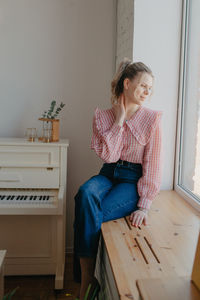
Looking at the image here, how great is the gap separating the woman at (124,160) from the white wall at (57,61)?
0.86 meters

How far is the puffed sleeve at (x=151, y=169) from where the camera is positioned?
176 centimetres

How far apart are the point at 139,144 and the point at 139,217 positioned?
43cm

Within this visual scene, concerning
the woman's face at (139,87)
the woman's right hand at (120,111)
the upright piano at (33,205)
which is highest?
the woman's face at (139,87)

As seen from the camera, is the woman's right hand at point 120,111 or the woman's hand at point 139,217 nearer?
the woman's hand at point 139,217

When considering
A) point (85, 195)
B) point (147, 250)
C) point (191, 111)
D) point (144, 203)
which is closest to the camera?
point (147, 250)

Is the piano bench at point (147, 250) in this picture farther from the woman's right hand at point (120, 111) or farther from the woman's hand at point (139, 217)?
the woman's right hand at point (120, 111)

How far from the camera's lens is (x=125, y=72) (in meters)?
1.80

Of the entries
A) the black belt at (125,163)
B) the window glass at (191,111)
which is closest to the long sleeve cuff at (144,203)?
the black belt at (125,163)

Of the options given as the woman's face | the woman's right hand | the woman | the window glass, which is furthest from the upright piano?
the window glass

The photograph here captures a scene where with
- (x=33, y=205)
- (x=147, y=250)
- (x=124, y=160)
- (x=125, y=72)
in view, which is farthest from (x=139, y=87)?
(x=33, y=205)

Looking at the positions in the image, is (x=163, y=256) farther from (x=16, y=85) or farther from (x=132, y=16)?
(x=16, y=85)

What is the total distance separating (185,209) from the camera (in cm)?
192

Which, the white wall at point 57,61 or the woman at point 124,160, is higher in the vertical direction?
the white wall at point 57,61

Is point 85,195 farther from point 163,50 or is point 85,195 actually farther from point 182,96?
point 163,50
